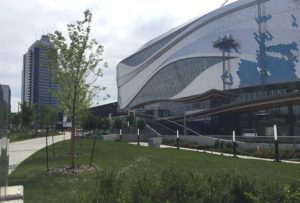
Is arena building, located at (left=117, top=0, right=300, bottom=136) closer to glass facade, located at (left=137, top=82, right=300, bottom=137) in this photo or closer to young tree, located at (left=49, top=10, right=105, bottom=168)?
glass facade, located at (left=137, top=82, right=300, bottom=137)

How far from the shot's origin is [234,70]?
9181cm

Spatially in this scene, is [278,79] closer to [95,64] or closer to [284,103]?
[284,103]

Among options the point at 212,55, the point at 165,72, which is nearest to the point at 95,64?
the point at 212,55

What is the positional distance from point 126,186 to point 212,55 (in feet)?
306

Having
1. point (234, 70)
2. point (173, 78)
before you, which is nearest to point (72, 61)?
point (234, 70)

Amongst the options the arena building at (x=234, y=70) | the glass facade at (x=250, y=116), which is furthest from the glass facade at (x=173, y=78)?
the glass facade at (x=250, y=116)

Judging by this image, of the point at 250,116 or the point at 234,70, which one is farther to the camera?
the point at 234,70

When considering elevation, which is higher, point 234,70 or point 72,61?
point 234,70

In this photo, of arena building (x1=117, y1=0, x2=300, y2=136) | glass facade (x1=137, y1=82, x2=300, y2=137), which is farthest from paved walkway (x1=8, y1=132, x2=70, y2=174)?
glass facade (x1=137, y1=82, x2=300, y2=137)

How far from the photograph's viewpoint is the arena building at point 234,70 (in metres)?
67.2

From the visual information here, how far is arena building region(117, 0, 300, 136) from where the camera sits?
67.2m

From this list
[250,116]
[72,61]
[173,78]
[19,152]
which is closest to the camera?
[72,61]

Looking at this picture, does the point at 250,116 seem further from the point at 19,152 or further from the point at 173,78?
the point at 19,152

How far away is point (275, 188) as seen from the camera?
22.3ft
